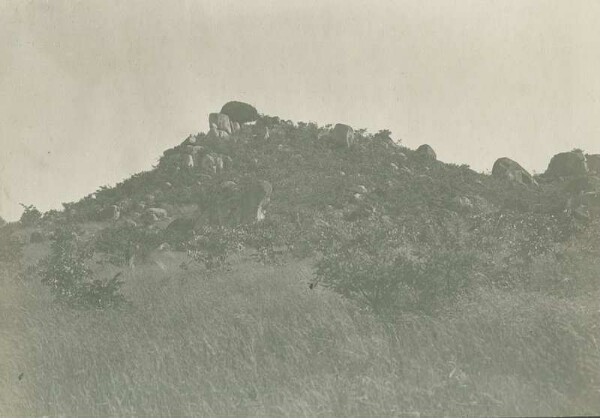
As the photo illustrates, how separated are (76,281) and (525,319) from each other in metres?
8.83

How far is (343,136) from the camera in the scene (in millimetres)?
38219

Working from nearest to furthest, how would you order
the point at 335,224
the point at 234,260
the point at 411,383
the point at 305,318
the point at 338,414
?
the point at 338,414 → the point at 411,383 → the point at 305,318 → the point at 234,260 → the point at 335,224

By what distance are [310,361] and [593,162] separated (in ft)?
125

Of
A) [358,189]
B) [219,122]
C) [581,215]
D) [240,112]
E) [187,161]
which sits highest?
[240,112]

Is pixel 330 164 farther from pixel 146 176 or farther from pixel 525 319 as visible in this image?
pixel 525 319

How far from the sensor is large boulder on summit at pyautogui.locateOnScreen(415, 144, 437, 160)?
38.3 m

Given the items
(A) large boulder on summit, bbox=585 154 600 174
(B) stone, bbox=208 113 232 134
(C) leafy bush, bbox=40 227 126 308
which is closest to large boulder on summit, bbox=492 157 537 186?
(A) large boulder on summit, bbox=585 154 600 174

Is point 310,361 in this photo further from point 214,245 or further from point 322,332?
point 214,245

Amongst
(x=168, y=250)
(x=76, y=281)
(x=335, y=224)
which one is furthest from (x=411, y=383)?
(x=335, y=224)

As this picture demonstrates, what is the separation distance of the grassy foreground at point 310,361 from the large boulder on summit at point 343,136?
29.2 metres

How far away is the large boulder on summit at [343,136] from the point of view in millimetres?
38000

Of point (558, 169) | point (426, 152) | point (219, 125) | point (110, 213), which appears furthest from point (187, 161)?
point (558, 169)

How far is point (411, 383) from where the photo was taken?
6.25m

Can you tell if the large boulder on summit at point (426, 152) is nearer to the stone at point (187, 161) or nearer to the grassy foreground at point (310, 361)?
the stone at point (187, 161)
